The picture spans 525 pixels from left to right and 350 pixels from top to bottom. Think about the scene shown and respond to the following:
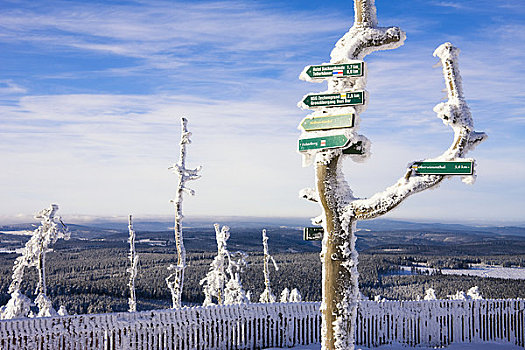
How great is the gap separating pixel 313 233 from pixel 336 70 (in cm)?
286

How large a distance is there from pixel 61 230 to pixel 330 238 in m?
16.9

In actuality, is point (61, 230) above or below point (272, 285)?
above

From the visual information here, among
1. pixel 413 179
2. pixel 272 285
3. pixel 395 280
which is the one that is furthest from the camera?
pixel 395 280

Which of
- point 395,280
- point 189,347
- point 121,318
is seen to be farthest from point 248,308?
point 395,280

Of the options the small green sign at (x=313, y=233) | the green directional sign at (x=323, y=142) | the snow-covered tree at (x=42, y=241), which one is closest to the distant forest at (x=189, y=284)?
the snow-covered tree at (x=42, y=241)

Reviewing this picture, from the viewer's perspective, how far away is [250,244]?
18012 centimetres

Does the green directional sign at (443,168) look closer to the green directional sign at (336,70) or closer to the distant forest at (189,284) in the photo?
the green directional sign at (336,70)

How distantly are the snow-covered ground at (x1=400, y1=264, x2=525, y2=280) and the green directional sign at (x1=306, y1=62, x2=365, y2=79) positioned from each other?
85578 millimetres

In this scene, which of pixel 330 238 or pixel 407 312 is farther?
pixel 407 312

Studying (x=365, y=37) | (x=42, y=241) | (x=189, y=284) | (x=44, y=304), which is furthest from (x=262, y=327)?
(x=189, y=284)

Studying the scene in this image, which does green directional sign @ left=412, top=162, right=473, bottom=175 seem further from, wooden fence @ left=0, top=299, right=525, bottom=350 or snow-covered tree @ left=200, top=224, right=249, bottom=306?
snow-covered tree @ left=200, top=224, right=249, bottom=306

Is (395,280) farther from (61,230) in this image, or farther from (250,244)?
(250,244)

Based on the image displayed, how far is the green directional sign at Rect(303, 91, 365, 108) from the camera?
798 centimetres

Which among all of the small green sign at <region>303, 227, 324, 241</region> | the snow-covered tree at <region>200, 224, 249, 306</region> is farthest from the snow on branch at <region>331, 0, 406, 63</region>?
the snow-covered tree at <region>200, 224, 249, 306</region>
